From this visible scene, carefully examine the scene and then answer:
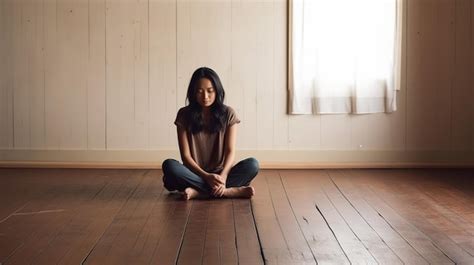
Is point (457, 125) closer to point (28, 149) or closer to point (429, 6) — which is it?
point (429, 6)

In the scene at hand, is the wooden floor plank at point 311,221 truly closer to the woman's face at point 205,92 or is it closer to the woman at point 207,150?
the woman at point 207,150

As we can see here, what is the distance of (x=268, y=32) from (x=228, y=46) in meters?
0.32

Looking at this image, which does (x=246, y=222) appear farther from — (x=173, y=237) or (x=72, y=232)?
(x=72, y=232)

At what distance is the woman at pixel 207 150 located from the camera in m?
4.16

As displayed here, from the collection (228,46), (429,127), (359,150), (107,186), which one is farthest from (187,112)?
(429,127)

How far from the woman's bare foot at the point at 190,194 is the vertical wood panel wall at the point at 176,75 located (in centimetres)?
152

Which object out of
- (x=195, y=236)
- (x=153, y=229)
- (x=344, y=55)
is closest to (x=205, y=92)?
(x=153, y=229)

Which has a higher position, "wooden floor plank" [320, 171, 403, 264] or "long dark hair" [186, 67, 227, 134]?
"long dark hair" [186, 67, 227, 134]

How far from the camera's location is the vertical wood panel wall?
5562 mm

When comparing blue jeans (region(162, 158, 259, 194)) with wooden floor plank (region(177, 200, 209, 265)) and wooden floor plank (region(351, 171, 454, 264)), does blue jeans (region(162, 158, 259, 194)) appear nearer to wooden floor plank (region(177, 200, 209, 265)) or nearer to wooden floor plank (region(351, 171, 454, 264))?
wooden floor plank (region(177, 200, 209, 265))

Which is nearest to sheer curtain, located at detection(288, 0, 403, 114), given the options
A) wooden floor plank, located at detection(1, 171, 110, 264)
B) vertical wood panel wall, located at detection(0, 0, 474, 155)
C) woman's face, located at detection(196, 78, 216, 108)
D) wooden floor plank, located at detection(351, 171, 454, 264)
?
Result: vertical wood panel wall, located at detection(0, 0, 474, 155)

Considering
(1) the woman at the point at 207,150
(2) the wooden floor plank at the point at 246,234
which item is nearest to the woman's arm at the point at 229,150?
(1) the woman at the point at 207,150

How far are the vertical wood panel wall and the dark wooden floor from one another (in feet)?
2.13

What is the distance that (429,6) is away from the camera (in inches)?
220
